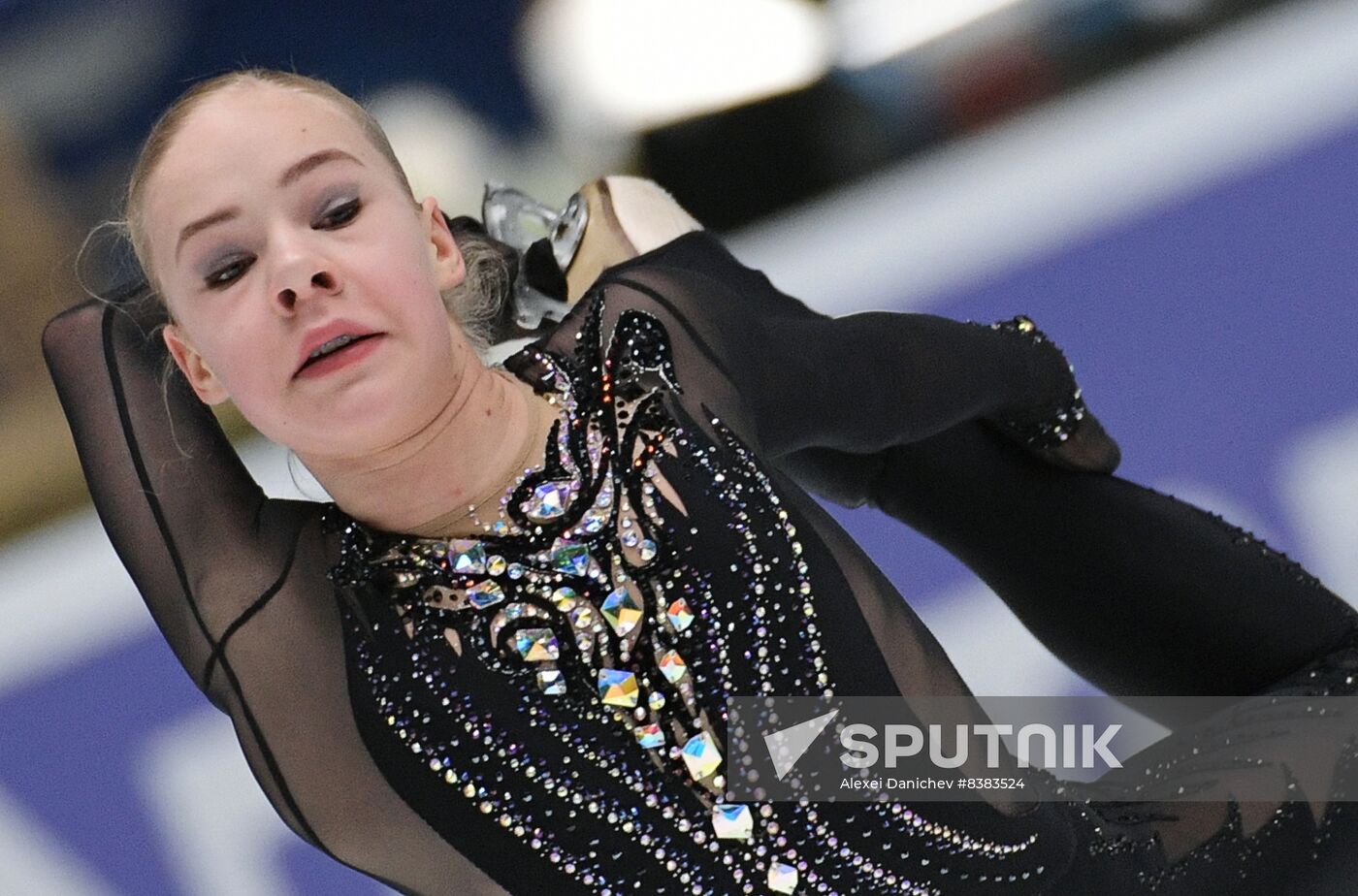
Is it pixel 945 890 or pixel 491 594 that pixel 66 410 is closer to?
pixel 491 594

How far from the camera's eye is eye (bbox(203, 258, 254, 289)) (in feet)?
3.46

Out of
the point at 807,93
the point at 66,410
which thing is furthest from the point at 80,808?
the point at 807,93

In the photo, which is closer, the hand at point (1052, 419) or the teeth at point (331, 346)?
the teeth at point (331, 346)

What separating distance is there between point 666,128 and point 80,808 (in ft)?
4.09

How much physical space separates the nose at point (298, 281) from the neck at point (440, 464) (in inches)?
4.7

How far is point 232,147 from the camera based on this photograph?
105cm

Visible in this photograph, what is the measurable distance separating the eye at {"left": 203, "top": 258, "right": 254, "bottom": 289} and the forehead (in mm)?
39

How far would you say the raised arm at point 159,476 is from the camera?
1.13m

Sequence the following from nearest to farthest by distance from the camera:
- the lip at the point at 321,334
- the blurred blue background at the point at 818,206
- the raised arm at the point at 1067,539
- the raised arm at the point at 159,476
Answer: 1. the lip at the point at 321,334
2. the raised arm at the point at 159,476
3. the raised arm at the point at 1067,539
4. the blurred blue background at the point at 818,206
